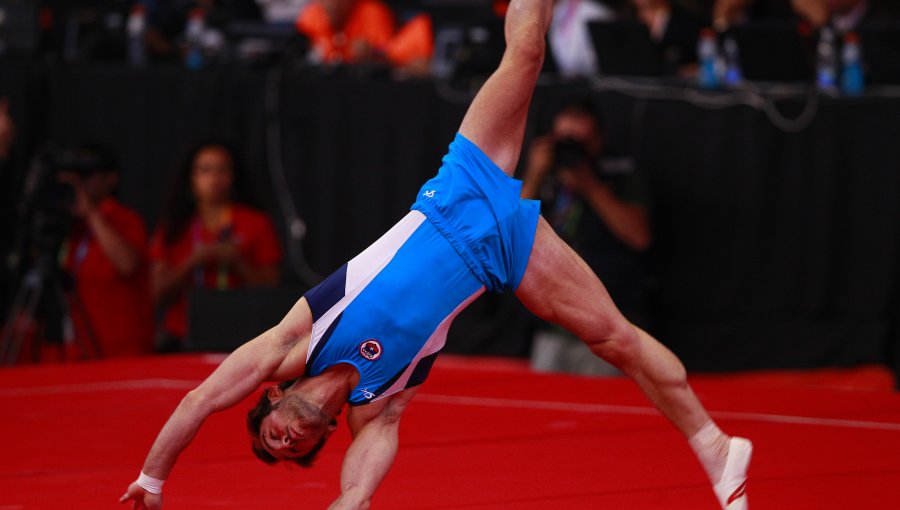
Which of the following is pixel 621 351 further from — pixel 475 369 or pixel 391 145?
pixel 391 145

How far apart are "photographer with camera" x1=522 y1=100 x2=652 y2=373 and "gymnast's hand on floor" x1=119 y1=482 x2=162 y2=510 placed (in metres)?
3.16

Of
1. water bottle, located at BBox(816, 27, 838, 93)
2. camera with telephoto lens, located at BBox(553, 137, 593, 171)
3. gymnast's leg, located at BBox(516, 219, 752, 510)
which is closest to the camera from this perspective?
gymnast's leg, located at BBox(516, 219, 752, 510)

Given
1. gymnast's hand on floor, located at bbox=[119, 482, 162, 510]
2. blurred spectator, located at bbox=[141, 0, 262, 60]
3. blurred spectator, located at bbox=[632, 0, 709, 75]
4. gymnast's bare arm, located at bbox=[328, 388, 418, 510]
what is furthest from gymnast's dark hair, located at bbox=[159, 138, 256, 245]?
gymnast's hand on floor, located at bbox=[119, 482, 162, 510]

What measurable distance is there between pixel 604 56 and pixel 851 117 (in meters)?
1.27

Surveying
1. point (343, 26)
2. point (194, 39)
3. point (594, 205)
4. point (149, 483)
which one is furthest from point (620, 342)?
point (194, 39)

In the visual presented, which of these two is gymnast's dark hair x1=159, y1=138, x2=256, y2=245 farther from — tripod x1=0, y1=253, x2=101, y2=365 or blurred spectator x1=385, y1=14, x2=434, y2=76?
blurred spectator x1=385, y1=14, x2=434, y2=76

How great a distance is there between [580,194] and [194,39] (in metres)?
3.00

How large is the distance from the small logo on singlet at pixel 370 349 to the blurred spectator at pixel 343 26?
460 centimetres

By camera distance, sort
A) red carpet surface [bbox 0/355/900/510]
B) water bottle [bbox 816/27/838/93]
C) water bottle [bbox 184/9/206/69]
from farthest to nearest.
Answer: water bottle [bbox 184/9/206/69]
water bottle [bbox 816/27/838/93]
red carpet surface [bbox 0/355/900/510]

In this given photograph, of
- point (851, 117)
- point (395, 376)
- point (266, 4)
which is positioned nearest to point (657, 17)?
point (851, 117)

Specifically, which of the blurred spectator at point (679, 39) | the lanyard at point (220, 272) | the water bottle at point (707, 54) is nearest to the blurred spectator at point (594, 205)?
the water bottle at point (707, 54)

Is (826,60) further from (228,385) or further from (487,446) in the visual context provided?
(228,385)

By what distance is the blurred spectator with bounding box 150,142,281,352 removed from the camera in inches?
267

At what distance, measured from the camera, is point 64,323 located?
6.52m
